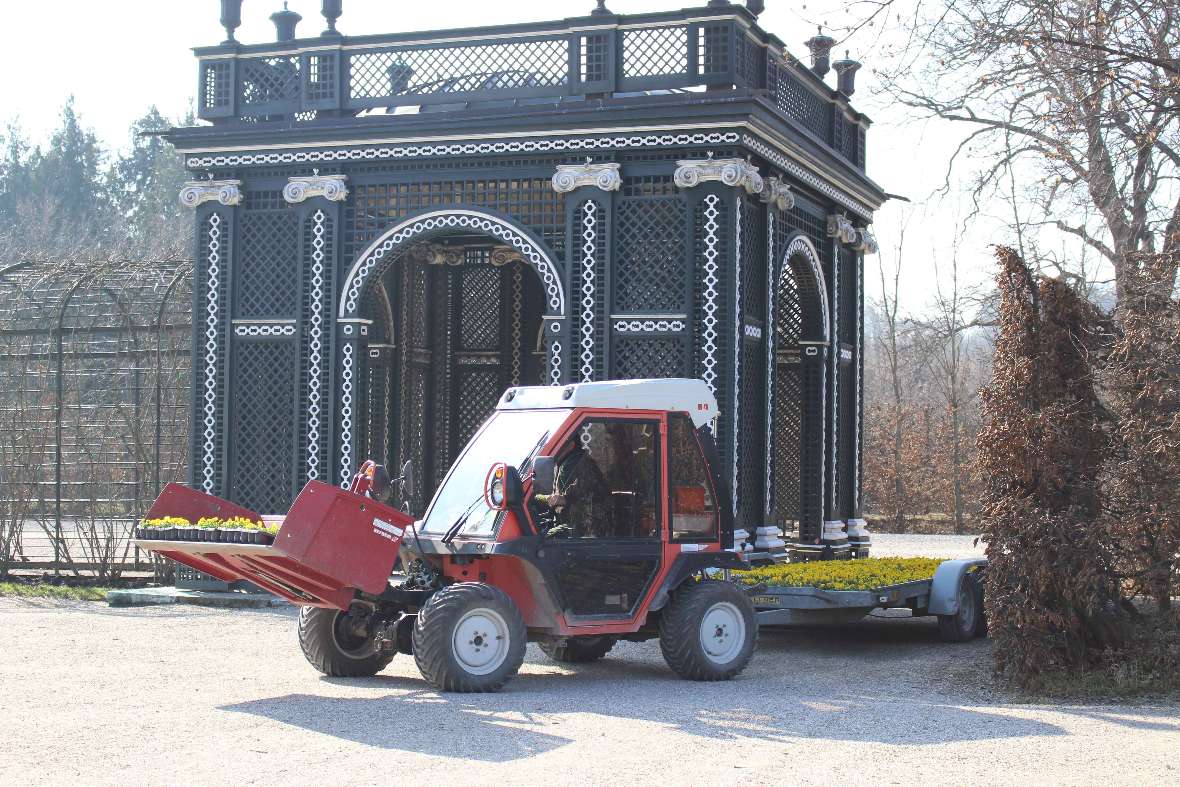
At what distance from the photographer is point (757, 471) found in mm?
15492

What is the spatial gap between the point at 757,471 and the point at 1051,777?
26.4 feet

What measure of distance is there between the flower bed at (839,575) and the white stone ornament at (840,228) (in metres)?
4.92

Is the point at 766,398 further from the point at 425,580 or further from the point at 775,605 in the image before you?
the point at 425,580

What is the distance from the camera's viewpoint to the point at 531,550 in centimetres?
1012

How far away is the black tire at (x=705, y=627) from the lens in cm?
1058

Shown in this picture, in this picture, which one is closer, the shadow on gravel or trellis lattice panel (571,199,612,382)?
the shadow on gravel

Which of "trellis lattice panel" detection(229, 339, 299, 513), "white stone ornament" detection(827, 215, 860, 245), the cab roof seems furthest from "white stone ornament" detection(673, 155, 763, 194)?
"trellis lattice panel" detection(229, 339, 299, 513)

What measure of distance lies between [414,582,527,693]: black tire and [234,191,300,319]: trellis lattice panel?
7.18 metres

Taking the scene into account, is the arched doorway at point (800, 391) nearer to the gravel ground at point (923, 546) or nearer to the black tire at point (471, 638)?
the gravel ground at point (923, 546)

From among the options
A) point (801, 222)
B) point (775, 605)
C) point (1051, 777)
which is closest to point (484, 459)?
point (775, 605)

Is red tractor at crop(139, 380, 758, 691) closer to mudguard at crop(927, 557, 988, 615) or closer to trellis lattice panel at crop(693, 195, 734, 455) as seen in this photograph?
mudguard at crop(927, 557, 988, 615)

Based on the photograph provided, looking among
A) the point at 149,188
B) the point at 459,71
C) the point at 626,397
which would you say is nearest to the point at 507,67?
the point at 459,71

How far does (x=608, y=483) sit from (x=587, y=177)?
17.2 feet

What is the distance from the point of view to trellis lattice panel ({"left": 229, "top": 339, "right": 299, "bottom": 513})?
1628cm
